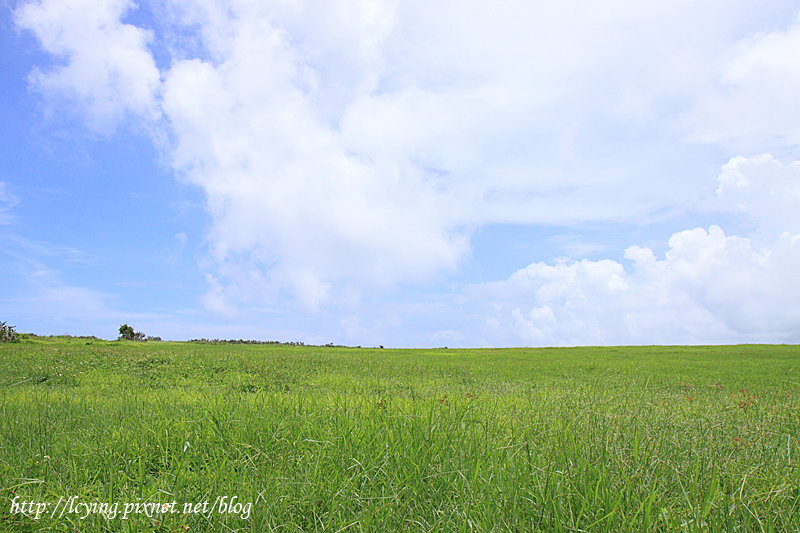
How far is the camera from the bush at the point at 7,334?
95.5ft

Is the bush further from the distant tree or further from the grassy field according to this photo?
the grassy field

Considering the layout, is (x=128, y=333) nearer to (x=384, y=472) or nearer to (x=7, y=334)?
(x=7, y=334)

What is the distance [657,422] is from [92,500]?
16.4 feet

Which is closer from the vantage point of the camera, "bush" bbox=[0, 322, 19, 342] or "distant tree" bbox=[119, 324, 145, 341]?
"bush" bbox=[0, 322, 19, 342]

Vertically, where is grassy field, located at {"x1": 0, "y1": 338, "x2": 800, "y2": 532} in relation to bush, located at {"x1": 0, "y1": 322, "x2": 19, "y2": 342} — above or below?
below

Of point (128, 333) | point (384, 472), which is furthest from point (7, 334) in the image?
point (384, 472)

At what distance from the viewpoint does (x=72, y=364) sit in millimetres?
15555

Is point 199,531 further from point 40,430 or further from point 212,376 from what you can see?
point 212,376

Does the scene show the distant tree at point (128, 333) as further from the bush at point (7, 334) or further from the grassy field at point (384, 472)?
the grassy field at point (384, 472)

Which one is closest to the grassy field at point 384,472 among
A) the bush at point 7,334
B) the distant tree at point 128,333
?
the bush at point 7,334

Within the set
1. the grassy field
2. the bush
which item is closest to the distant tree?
the bush

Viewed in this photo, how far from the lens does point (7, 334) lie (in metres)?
29.6

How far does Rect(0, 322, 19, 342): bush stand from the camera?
29.1 m

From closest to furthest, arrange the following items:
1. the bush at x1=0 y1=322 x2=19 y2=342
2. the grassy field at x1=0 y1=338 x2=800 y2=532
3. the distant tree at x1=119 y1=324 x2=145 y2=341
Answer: the grassy field at x1=0 y1=338 x2=800 y2=532 → the bush at x1=0 y1=322 x2=19 y2=342 → the distant tree at x1=119 y1=324 x2=145 y2=341
